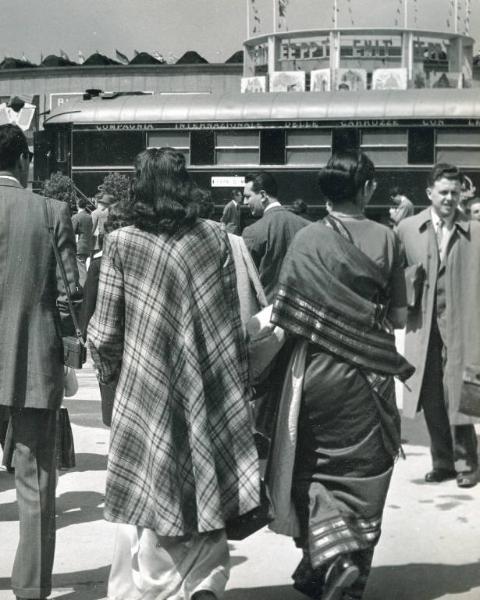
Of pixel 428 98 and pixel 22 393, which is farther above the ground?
pixel 428 98

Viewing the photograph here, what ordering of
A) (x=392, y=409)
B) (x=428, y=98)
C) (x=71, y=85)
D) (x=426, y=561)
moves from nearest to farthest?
(x=392, y=409) < (x=426, y=561) < (x=428, y=98) < (x=71, y=85)

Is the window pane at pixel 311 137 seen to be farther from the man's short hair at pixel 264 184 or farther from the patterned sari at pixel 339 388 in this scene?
the patterned sari at pixel 339 388

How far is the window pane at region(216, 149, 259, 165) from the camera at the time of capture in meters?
22.6

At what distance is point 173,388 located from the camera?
4008 millimetres

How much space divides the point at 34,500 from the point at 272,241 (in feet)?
15.2

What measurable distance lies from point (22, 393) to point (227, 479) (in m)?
0.83

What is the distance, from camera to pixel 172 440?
3.98m

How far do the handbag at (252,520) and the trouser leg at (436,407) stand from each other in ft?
→ 8.69

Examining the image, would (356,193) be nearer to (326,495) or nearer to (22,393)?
(326,495)

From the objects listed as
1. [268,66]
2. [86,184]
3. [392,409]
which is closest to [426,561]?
[392,409]

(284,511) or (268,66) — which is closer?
A: (284,511)

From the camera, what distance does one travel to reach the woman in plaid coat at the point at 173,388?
13.1 feet

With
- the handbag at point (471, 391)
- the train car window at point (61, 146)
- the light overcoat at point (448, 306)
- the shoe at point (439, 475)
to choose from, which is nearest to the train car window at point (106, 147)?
the train car window at point (61, 146)

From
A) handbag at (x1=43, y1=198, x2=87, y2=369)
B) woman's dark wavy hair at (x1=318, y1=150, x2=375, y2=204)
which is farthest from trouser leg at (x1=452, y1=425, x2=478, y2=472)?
handbag at (x1=43, y1=198, x2=87, y2=369)
